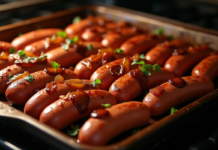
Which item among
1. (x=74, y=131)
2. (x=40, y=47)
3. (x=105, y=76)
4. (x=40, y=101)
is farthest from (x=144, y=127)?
(x=40, y=47)

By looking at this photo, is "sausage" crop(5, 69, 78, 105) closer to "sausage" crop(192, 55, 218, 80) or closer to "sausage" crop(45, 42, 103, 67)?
"sausage" crop(45, 42, 103, 67)

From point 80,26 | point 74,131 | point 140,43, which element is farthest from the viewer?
point 80,26

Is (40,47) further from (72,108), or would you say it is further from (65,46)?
(72,108)

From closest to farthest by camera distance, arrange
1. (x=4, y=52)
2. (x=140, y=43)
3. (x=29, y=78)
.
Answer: (x=29, y=78)
(x=4, y=52)
(x=140, y=43)

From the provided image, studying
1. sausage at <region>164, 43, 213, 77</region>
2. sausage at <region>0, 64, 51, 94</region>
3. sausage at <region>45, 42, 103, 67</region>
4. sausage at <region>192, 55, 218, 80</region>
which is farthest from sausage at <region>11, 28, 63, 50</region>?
sausage at <region>192, 55, 218, 80</region>

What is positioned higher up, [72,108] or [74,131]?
[72,108]

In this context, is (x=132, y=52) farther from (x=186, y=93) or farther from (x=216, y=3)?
(x=216, y=3)
